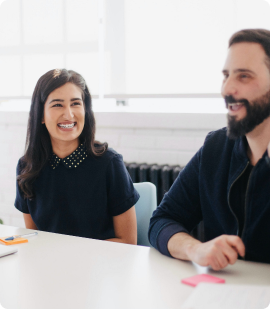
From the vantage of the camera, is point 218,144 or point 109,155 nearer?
point 218,144

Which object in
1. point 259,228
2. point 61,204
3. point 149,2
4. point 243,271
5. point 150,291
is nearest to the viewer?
point 150,291

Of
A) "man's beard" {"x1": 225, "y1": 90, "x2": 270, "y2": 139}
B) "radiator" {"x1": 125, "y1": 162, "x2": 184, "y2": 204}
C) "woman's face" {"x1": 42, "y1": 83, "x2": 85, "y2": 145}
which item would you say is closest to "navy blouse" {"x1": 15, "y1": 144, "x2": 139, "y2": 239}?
"woman's face" {"x1": 42, "y1": 83, "x2": 85, "y2": 145}

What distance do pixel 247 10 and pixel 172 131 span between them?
2.57 feet

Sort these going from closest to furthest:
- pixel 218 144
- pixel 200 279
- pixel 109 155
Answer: pixel 200 279, pixel 218 144, pixel 109 155

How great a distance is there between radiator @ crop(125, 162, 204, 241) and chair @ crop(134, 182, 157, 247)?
665 millimetres

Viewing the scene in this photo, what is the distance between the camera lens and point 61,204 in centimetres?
171

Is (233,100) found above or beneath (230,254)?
above

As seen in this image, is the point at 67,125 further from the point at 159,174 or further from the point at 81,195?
the point at 159,174

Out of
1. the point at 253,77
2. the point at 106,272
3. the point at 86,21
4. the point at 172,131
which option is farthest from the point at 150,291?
the point at 86,21

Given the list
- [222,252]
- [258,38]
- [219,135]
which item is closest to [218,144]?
[219,135]

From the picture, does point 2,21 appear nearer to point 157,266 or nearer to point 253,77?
point 253,77

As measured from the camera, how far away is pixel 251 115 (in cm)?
A: 124

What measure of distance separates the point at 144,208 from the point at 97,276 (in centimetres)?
69

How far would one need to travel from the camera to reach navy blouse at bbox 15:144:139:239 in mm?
1705
